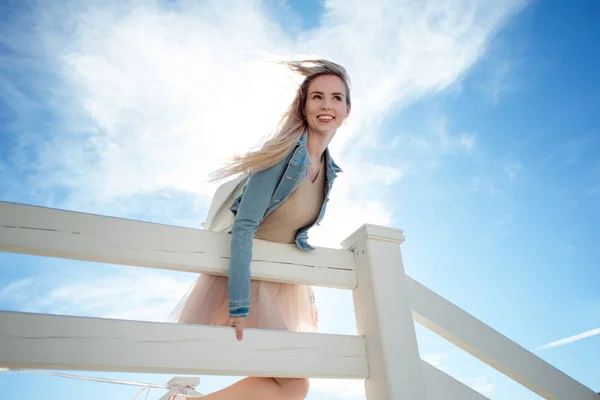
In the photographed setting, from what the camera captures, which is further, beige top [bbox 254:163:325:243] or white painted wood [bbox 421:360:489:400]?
beige top [bbox 254:163:325:243]

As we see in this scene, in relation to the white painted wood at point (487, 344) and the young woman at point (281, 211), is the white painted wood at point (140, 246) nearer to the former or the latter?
the young woman at point (281, 211)

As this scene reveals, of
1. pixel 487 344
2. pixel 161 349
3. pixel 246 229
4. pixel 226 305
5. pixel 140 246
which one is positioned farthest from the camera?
pixel 487 344

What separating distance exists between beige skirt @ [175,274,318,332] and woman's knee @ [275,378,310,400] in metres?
0.19

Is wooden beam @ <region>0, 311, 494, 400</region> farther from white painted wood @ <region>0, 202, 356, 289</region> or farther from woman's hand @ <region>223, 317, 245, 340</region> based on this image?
white painted wood @ <region>0, 202, 356, 289</region>

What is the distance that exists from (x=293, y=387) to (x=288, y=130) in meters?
1.00

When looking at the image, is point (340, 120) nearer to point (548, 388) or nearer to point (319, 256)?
point (319, 256)

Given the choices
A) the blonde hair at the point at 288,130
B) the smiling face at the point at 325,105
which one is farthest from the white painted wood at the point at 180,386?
the smiling face at the point at 325,105

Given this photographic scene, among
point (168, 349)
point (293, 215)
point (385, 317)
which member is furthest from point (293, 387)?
point (293, 215)

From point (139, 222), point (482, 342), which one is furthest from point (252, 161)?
point (482, 342)

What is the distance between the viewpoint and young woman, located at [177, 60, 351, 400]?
1736mm

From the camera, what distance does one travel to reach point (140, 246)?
5.15 ft

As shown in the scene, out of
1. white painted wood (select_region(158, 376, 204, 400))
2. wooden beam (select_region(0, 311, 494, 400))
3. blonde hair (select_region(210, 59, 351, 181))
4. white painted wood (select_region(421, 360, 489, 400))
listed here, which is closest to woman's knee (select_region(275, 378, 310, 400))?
wooden beam (select_region(0, 311, 494, 400))

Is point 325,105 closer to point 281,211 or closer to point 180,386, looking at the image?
point 281,211

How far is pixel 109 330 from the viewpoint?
4.62 ft
